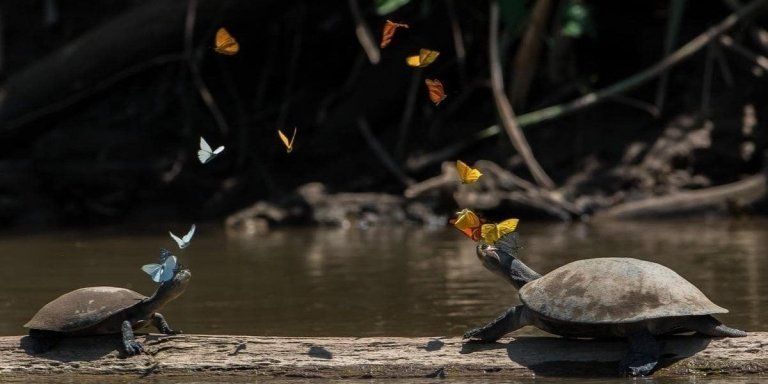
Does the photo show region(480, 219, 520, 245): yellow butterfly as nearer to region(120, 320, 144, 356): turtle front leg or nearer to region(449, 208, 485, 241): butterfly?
region(449, 208, 485, 241): butterfly

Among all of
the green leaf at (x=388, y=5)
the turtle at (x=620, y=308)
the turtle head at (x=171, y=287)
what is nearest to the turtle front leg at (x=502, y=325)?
the turtle at (x=620, y=308)

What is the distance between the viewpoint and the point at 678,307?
5.20 meters

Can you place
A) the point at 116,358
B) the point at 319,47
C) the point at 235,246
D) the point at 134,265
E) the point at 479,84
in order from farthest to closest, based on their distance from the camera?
1. the point at 319,47
2. the point at 479,84
3. the point at 235,246
4. the point at 134,265
5. the point at 116,358

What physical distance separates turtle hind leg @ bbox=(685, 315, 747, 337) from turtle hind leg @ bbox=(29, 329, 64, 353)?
2664mm

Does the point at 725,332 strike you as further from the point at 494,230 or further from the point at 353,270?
the point at 353,270

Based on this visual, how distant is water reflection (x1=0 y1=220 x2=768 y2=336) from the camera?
750 centimetres

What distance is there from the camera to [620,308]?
527cm

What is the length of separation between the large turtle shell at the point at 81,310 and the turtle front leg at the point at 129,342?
8 cm

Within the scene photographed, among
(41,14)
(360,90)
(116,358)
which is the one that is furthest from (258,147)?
(116,358)

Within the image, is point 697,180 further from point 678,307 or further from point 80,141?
point 678,307

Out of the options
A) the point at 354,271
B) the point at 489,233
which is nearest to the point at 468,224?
the point at 489,233

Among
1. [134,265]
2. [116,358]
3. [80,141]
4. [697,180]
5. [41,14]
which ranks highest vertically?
[41,14]

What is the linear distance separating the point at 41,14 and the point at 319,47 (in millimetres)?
3692

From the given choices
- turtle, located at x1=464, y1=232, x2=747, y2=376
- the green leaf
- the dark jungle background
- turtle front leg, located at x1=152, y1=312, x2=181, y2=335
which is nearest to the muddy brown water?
the dark jungle background
